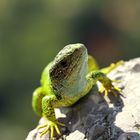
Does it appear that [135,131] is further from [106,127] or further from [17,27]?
[17,27]

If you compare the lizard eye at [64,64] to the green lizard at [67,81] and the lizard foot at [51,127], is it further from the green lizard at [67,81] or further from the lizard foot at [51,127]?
the lizard foot at [51,127]

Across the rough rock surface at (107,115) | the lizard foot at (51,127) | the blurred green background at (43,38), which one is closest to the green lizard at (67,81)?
the lizard foot at (51,127)

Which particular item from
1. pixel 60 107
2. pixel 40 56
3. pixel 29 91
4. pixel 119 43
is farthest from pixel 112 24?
pixel 60 107

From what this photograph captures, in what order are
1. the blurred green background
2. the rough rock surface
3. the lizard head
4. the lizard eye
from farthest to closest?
the blurred green background, the lizard eye, the lizard head, the rough rock surface

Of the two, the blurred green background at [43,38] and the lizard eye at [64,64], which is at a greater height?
the lizard eye at [64,64]

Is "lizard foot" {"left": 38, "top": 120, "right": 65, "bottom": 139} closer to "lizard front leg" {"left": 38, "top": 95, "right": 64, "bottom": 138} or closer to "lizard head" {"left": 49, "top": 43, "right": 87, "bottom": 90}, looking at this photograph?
"lizard front leg" {"left": 38, "top": 95, "right": 64, "bottom": 138}

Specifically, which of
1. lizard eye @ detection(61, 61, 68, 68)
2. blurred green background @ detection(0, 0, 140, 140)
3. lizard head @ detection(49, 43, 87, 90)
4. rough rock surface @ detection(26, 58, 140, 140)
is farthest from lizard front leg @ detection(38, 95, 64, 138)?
blurred green background @ detection(0, 0, 140, 140)
